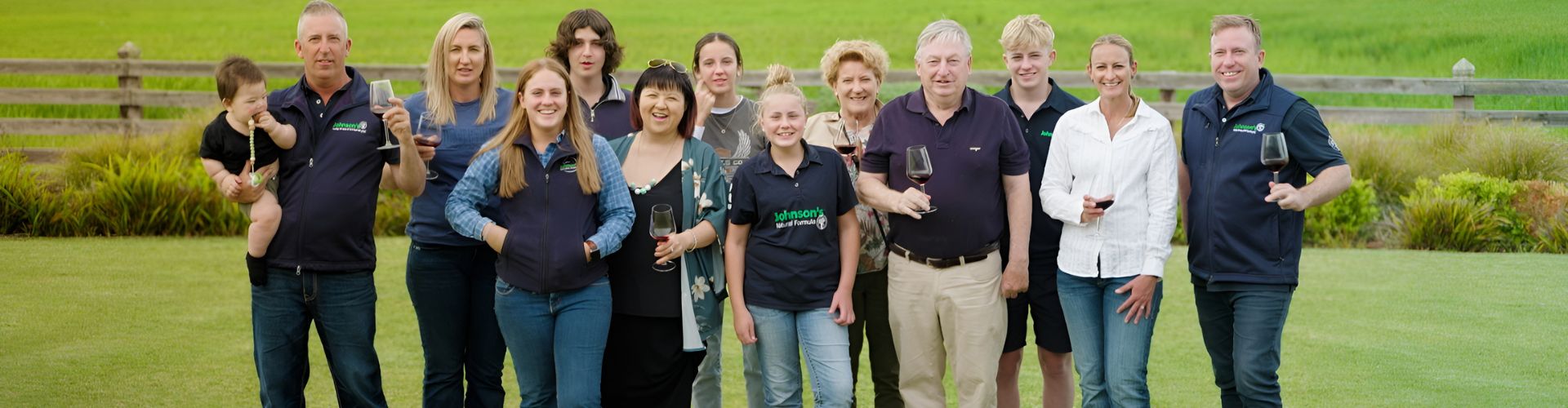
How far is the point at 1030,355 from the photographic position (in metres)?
6.42

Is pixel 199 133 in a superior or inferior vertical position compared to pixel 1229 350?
superior

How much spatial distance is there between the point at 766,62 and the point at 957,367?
51.6ft

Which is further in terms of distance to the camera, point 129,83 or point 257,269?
point 129,83

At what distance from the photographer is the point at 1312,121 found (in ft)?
12.3

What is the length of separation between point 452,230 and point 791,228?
44.0 inches

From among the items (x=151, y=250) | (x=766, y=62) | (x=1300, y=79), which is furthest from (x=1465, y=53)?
(x=151, y=250)

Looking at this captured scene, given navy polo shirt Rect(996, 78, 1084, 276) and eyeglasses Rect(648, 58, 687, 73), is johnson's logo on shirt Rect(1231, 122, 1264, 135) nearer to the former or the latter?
navy polo shirt Rect(996, 78, 1084, 276)

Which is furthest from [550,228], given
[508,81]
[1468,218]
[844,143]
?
[508,81]

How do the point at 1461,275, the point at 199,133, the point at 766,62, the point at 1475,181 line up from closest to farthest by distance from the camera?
the point at 1461,275 < the point at 1475,181 < the point at 199,133 < the point at 766,62

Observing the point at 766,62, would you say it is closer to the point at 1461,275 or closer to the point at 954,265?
the point at 1461,275

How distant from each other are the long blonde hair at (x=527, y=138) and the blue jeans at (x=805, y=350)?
2.18ft

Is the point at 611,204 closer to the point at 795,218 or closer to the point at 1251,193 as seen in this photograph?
the point at 795,218

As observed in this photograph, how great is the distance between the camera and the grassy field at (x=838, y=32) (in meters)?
12.3

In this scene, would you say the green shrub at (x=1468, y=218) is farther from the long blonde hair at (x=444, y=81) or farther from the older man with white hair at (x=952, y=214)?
the long blonde hair at (x=444, y=81)
